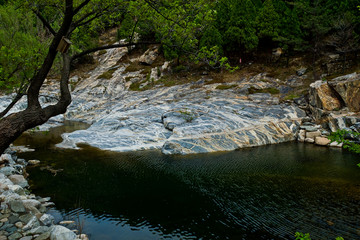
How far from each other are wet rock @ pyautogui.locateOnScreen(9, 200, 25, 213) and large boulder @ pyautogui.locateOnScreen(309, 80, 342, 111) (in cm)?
3478

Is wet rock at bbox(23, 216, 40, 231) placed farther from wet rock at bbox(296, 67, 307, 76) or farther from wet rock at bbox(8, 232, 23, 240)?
wet rock at bbox(296, 67, 307, 76)

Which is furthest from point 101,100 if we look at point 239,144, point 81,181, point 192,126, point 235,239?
point 235,239

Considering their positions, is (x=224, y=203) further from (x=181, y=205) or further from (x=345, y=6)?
(x=345, y=6)

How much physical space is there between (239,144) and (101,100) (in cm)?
3458

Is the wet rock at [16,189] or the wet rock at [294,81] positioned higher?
the wet rock at [294,81]

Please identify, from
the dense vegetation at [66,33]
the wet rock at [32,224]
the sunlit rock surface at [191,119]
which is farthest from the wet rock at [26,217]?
the sunlit rock surface at [191,119]

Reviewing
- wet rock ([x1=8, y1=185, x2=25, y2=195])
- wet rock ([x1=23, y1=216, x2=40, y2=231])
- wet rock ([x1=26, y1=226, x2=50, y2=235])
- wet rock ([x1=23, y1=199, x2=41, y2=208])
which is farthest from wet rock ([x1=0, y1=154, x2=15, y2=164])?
wet rock ([x1=26, y1=226, x2=50, y2=235])

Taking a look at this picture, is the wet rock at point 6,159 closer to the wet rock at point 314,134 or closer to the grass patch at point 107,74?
the wet rock at point 314,134

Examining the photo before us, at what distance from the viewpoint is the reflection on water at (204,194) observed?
11750 mm

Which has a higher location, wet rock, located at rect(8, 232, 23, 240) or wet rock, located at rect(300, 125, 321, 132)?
wet rock, located at rect(8, 232, 23, 240)

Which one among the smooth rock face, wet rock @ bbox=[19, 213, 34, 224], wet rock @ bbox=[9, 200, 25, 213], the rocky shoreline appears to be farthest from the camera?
the smooth rock face

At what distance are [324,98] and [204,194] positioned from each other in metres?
26.6

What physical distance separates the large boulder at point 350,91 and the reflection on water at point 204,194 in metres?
10.3

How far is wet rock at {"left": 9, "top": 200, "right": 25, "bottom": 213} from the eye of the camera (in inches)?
431
